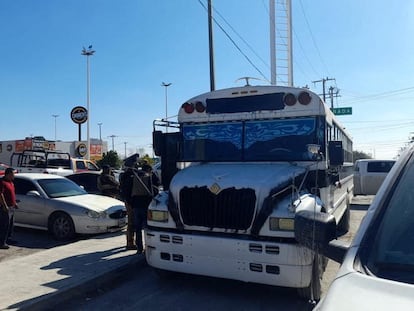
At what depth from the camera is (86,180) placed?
14.7 m

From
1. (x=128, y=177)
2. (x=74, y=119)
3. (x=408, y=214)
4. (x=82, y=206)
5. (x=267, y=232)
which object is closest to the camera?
(x=408, y=214)

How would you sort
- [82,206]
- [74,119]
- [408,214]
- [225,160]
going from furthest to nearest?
[74,119], [82,206], [225,160], [408,214]

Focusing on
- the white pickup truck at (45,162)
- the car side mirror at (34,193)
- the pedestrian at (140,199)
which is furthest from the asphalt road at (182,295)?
the white pickup truck at (45,162)

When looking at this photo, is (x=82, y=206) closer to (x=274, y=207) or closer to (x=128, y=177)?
(x=128, y=177)

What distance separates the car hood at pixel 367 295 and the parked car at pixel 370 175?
16715 millimetres

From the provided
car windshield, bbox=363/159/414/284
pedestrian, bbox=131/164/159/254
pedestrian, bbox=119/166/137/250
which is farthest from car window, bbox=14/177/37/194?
car windshield, bbox=363/159/414/284

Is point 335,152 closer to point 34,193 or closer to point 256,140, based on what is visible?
point 256,140

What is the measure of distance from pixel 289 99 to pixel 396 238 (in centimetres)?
447

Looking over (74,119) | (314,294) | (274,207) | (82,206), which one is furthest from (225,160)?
(74,119)

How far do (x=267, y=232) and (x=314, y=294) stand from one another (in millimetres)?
972

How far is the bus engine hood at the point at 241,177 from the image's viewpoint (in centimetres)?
548

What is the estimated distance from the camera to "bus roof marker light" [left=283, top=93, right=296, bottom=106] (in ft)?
21.1

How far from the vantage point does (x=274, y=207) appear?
5.32 m

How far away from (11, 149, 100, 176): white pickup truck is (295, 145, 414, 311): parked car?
56.3 feet
